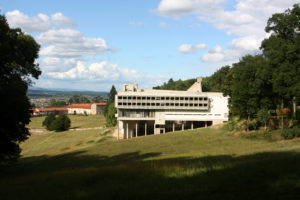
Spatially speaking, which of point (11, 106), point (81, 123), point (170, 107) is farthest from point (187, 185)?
point (81, 123)

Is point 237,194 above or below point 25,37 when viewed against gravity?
below

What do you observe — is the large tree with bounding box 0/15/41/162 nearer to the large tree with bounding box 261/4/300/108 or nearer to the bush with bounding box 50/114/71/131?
the large tree with bounding box 261/4/300/108

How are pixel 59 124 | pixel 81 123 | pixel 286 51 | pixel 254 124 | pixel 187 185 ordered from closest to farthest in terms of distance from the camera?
1. pixel 187 185
2. pixel 286 51
3. pixel 254 124
4. pixel 59 124
5. pixel 81 123

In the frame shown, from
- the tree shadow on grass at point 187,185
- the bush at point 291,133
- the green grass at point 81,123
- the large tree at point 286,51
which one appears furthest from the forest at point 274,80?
the green grass at point 81,123

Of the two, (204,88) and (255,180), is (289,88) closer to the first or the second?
(255,180)

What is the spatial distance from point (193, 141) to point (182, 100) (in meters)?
26.2

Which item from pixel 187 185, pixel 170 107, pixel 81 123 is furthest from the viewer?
pixel 81 123

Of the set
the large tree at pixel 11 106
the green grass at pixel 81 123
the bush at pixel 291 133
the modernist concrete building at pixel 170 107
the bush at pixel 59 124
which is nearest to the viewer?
the large tree at pixel 11 106

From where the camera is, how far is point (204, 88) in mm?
123375

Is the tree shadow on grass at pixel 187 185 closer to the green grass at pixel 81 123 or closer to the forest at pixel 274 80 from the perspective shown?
the forest at pixel 274 80

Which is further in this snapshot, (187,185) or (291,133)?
(291,133)

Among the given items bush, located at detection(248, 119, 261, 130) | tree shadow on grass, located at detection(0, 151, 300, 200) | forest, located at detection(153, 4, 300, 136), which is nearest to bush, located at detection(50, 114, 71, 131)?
forest, located at detection(153, 4, 300, 136)

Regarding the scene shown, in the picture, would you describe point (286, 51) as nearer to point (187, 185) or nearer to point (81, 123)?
point (187, 185)

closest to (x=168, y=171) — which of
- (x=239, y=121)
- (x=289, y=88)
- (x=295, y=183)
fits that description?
(x=295, y=183)
